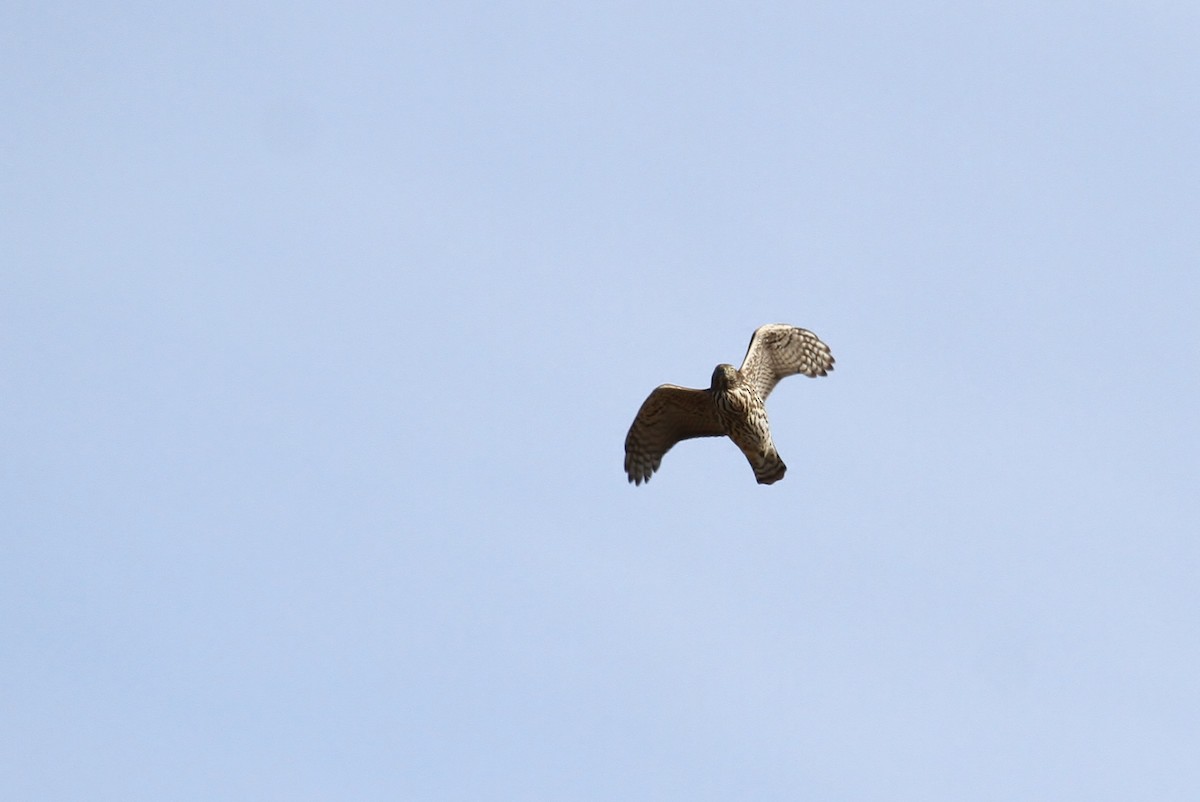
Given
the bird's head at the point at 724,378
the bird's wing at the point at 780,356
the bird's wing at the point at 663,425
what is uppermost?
the bird's wing at the point at 780,356

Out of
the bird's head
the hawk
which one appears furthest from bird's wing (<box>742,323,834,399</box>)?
the bird's head

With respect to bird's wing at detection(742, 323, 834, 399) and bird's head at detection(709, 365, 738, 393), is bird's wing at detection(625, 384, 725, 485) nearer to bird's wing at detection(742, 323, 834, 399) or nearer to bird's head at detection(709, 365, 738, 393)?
bird's head at detection(709, 365, 738, 393)

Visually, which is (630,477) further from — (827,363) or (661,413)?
(827,363)

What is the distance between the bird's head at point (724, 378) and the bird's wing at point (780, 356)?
0.51 meters

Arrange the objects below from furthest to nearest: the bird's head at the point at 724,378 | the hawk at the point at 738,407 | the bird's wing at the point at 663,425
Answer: the bird's wing at the point at 663,425 < the hawk at the point at 738,407 < the bird's head at the point at 724,378

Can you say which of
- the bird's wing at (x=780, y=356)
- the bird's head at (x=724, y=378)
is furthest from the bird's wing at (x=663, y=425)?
the bird's wing at (x=780, y=356)

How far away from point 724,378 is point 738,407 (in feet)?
1.56

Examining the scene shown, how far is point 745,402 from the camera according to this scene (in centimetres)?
2509

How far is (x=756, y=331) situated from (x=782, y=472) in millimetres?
2232

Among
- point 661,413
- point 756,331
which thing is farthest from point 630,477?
point 756,331

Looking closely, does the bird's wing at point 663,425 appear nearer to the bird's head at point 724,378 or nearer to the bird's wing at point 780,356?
the bird's head at point 724,378

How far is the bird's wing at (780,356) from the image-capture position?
1011 inches

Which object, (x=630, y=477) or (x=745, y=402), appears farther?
(x=630, y=477)

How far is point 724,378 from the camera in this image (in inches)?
981
